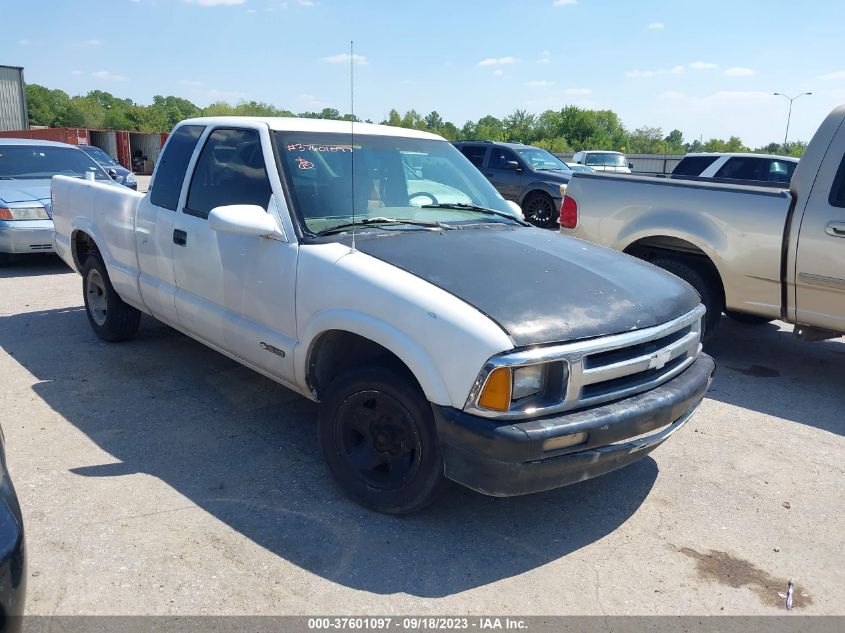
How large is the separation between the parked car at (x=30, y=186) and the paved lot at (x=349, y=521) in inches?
178

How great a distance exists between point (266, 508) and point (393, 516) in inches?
25.1

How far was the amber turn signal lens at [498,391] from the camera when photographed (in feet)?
9.34

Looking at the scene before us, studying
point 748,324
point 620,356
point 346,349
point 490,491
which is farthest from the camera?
point 748,324

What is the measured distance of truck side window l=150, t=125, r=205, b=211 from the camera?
4.77 m

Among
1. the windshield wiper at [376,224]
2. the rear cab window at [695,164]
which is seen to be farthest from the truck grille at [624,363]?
the rear cab window at [695,164]

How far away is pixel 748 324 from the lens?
7426 millimetres

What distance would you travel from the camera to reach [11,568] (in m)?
2.00

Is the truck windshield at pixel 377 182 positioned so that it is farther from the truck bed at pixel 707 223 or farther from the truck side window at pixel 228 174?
the truck bed at pixel 707 223

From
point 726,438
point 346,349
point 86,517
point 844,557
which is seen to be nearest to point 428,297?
point 346,349

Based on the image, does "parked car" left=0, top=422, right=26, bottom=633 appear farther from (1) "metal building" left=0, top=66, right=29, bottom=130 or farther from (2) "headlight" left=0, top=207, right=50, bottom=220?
(1) "metal building" left=0, top=66, right=29, bottom=130

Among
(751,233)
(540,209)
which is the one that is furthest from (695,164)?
(751,233)

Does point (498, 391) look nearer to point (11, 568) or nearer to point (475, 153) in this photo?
point (11, 568)

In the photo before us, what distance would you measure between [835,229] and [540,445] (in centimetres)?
359

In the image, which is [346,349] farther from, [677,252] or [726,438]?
[677,252]
